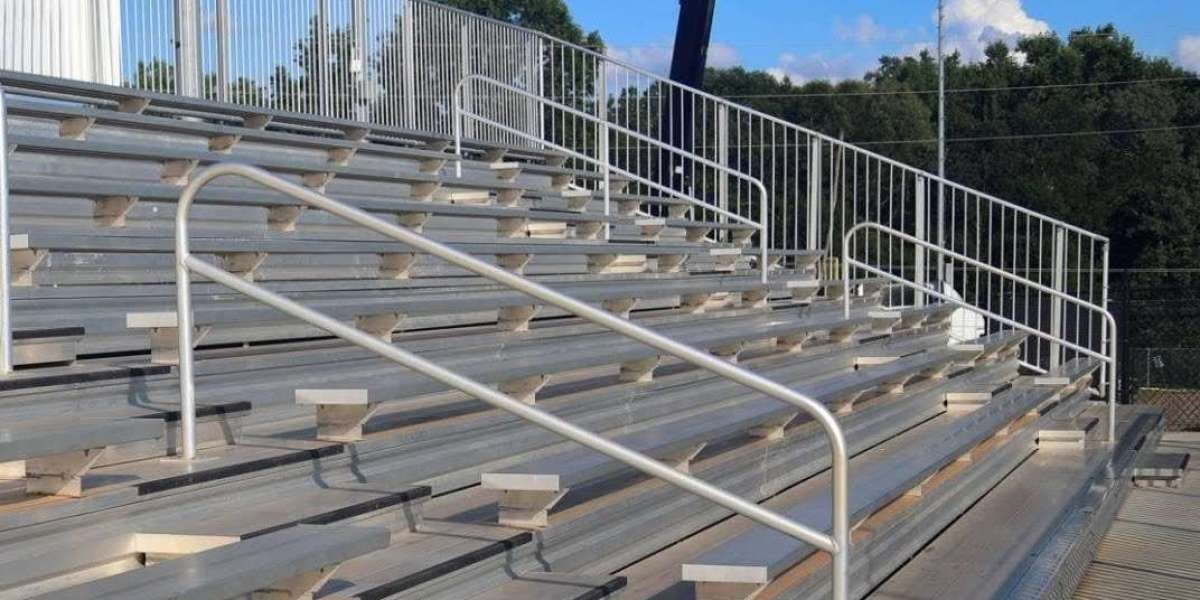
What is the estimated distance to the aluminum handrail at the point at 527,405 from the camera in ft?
11.8

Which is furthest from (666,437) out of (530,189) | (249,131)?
(530,189)

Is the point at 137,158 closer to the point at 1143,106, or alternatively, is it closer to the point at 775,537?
the point at 775,537

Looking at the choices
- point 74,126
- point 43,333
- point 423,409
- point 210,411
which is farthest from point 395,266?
point 210,411

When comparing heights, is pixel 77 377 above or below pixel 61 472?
above

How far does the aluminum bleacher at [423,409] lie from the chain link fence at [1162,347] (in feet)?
16.3

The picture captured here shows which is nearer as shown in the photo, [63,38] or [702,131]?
[63,38]

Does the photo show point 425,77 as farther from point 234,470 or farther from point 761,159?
point 234,470

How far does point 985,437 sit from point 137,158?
4729 millimetres

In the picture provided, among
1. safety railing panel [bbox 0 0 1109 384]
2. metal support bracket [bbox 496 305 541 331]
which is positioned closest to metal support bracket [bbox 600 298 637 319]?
metal support bracket [bbox 496 305 541 331]

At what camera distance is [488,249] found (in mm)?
7539

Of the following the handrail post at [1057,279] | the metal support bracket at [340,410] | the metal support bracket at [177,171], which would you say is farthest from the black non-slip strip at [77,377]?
the handrail post at [1057,279]

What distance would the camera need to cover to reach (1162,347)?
1756cm

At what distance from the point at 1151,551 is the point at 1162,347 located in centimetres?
1009

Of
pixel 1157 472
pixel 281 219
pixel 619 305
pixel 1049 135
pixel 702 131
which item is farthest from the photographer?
pixel 1049 135
